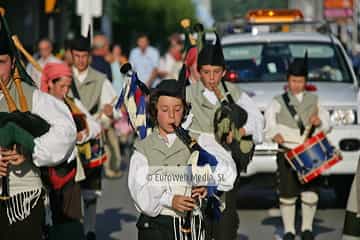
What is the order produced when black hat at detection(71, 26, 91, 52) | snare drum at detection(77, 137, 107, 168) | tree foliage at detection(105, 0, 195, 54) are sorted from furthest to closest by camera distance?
1. tree foliage at detection(105, 0, 195, 54)
2. black hat at detection(71, 26, 91, 52)
3. snare drum at detection(77, 137, 107, 168)

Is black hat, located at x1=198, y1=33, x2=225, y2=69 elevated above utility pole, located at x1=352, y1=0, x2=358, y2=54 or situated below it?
above

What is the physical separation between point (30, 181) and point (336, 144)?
6.07 metres

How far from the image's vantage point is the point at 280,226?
12.0m

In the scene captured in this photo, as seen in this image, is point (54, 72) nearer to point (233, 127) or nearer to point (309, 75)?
point (233, 127)

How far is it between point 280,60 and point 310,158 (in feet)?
9.55

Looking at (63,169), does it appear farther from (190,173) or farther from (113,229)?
(113,229)

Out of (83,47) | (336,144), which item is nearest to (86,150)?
(83,47)

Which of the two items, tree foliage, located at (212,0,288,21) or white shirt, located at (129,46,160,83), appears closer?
white shirt, located at (129,46,160,83)

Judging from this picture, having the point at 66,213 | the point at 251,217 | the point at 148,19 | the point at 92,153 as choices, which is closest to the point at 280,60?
the point at 251,217

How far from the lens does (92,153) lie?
10484 millimetres

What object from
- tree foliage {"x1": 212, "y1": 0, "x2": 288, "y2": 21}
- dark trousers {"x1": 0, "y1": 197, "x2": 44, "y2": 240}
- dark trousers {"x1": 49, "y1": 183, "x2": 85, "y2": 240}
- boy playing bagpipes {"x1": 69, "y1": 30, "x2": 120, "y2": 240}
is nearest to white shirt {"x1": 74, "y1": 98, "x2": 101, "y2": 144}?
boy playing bagpipes {"x1": 69, "y1": 30, "x2": 120, "y2": 240}

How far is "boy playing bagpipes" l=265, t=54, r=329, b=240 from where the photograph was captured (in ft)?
34.8

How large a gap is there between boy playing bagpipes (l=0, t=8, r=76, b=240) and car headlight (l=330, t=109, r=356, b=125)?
5952 millimetres

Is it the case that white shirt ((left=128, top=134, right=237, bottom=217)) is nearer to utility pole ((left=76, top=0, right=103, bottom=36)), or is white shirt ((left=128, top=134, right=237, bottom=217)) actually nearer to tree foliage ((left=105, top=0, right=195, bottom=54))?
utility pole ((left=76, top=0, right=103, bottom=36))
